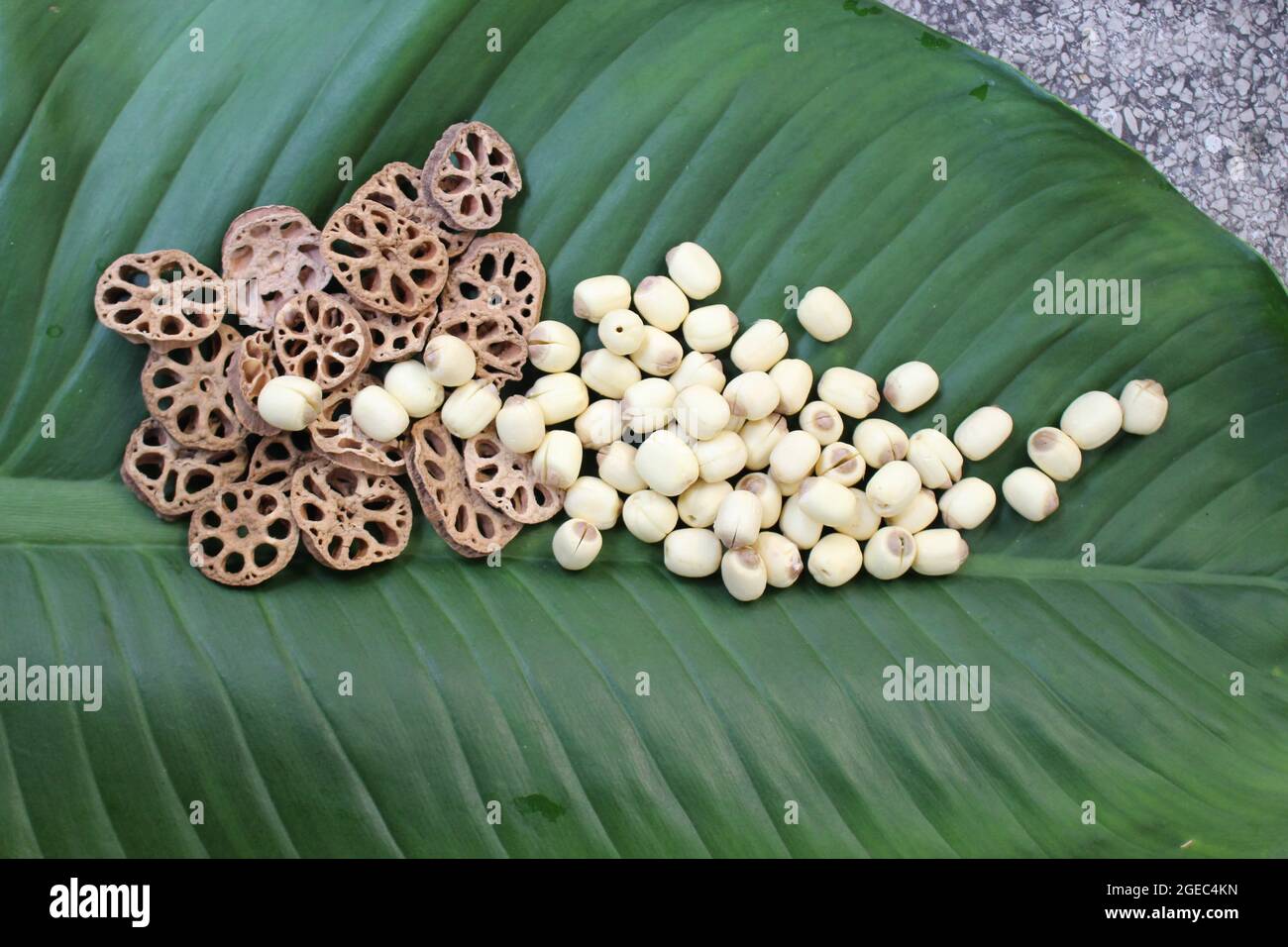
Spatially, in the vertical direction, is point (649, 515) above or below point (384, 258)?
below

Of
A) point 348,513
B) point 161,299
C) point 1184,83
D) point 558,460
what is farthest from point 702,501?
point 1184,83

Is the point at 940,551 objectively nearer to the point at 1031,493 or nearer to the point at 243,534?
the point at 1031,493

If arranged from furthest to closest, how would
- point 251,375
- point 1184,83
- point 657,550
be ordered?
point 1184,83
point 657,550
point 251,375

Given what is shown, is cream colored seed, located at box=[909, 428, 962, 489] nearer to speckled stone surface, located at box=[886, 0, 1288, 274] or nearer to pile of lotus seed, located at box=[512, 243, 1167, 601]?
pile of lotus seed, located at box=[512, 243, 1167, 601]

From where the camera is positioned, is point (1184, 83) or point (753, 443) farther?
point (1184, 83)

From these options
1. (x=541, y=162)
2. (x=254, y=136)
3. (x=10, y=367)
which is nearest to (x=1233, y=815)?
(x=541, y=162)
